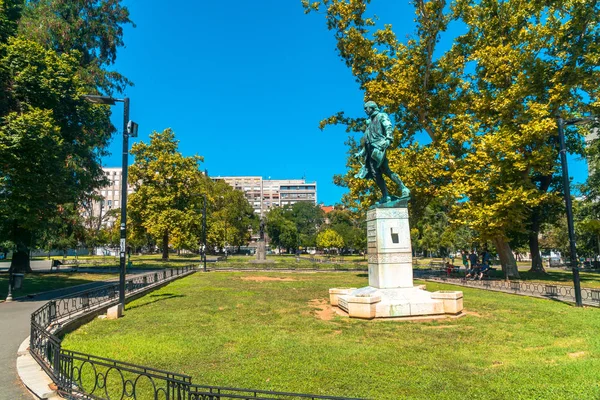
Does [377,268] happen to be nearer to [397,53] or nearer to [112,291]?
[112,291]

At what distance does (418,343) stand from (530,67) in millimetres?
22524

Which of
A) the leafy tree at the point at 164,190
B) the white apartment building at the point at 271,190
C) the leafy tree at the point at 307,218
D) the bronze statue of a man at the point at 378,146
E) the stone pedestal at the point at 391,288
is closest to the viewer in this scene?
the stone pedestal at the point at 391,288

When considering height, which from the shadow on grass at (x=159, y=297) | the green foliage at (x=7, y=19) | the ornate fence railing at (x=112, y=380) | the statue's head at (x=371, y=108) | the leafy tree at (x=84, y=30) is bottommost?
the shadow on grass at (x=159, y=297)

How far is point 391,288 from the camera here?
40.3 ft

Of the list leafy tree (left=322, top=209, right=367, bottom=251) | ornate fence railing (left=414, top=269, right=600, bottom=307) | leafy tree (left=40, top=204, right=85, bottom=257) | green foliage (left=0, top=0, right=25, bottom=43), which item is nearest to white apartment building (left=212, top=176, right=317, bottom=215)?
leafy tree (left=322, top=209, right=367, bottom=251)

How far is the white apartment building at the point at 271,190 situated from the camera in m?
155

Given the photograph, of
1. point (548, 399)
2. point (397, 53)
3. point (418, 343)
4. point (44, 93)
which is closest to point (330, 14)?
point (397, 53)

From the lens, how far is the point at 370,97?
27.3 meters

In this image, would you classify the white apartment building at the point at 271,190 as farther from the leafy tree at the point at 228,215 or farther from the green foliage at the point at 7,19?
the green foliage at the point at 7,19

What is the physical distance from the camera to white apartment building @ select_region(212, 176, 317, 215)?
155 m

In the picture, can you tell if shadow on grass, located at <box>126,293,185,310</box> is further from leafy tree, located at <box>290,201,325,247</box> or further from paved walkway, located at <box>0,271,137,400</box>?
leafy tree, located at <box>290,201,325,247</box>

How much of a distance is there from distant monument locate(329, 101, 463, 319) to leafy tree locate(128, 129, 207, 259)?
33796mm

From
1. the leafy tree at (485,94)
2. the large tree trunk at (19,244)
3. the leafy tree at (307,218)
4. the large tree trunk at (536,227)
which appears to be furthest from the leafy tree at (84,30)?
the leafy tree at (307,218)

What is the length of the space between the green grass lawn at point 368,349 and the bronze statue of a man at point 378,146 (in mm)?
4709
